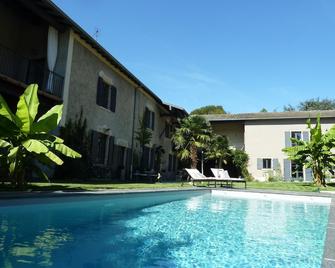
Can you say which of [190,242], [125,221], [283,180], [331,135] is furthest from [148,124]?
[190,242]

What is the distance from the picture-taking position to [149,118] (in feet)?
83.2

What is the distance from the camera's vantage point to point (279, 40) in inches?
770

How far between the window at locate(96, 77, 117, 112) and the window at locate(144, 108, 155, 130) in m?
5.04

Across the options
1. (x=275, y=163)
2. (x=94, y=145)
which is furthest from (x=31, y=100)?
(x=275, y=163)

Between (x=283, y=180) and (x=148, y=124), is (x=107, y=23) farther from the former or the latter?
(x=283, y=180)

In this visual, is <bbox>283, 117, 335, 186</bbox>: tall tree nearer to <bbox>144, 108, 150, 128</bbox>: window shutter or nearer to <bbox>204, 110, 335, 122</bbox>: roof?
<bbox>144, 108, 150, 128</bbox>: window shutter

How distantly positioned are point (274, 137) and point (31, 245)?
31.5 m

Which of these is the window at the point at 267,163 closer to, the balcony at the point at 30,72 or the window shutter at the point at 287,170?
the window shutter at the point at 287,170

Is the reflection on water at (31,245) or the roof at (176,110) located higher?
the roof at (176,110)

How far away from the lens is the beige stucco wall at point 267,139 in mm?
32781

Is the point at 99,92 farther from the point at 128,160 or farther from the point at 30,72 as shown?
the point at 128,160

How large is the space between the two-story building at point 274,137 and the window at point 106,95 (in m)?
18.8

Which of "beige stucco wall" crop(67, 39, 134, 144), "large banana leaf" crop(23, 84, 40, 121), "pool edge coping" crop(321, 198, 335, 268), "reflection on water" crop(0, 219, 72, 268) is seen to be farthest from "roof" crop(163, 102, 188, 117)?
"pool edge coping" crop(321, 198, 335, 268)

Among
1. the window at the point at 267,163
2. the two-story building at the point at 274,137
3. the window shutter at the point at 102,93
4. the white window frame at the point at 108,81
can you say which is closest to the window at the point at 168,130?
the two-story building at the point at 274,137
